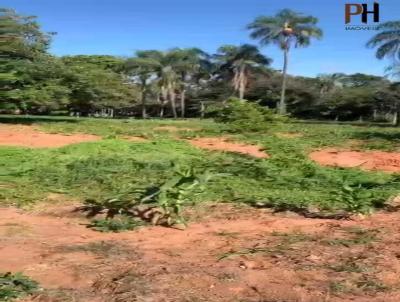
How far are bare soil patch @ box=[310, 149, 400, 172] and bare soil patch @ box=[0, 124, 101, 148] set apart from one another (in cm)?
650

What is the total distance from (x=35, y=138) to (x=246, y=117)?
6966 millimetres

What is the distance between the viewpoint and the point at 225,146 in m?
15.2

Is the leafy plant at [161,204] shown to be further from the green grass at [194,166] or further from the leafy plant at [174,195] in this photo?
the green grass at [194,166]

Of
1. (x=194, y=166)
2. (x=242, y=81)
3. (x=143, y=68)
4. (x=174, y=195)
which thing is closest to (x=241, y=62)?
(x=242, y=81)

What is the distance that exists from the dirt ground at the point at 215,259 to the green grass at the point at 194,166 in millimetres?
996

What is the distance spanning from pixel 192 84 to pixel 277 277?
49.0m

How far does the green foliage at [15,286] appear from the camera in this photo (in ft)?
11.4

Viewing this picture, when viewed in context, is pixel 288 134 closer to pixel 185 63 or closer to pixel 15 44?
pixel 15 44

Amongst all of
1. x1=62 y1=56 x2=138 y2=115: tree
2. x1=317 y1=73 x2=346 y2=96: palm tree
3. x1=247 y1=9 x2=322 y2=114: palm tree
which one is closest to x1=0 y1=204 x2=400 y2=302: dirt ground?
x1=62 y1=56 x2=138 y2=115: tree

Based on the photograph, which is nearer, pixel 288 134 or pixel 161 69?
pixel 288 134

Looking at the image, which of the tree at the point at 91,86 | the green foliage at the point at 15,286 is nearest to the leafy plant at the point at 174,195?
the green foliage at the point at 15,286

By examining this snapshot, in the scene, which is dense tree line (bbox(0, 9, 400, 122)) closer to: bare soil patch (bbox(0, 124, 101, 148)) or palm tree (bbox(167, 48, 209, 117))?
palm tree (bbox(167, 48, 209, 117))

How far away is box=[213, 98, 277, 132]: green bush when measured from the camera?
732 inches

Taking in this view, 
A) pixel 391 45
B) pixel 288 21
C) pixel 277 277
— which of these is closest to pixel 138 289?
pixel 277 277
